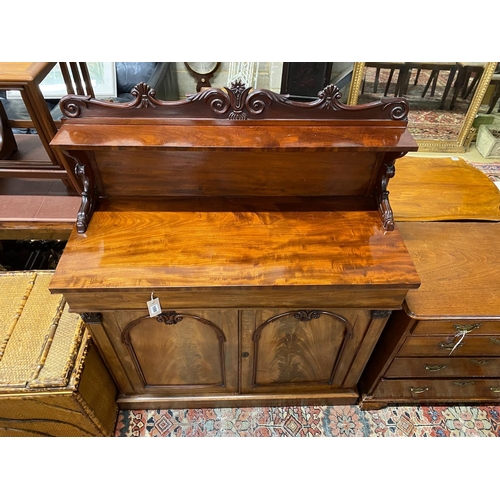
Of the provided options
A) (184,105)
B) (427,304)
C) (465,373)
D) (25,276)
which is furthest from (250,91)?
(465,373)

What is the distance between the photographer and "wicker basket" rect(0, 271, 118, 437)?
45.8 inches

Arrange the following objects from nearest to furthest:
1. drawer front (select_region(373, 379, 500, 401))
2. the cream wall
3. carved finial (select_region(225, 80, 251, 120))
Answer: carved finial (select_region(225, 80, 251, 120)) → drawer front (select_region(373, 379, 500, 401)) → the cream wall

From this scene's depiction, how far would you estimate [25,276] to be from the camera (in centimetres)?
144

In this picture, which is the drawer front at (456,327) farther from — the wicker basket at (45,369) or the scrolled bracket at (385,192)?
the wicker basket at (45,369)

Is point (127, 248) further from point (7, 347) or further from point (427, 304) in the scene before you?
point (427, 304)

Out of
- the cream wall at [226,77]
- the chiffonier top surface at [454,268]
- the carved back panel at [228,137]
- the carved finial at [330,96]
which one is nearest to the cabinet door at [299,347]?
the chiffonier top surface at [454,268]

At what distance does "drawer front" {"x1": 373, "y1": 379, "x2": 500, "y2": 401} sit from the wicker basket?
3.70 ft

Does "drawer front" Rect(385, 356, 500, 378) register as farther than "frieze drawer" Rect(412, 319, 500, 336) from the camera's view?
Yes

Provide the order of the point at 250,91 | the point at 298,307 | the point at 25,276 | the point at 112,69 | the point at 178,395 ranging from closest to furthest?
the point at 250,91
the point at 298,307
the point at 25,276
the point at 178,395
the point at 112,69

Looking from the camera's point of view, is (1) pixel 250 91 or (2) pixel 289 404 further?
(2) pixel 289 404

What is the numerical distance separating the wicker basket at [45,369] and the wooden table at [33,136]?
16.0 inches

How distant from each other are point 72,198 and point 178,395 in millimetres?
957

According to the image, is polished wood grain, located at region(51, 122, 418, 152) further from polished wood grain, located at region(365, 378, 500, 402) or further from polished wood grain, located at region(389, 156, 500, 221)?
Answer: polished wood grain, located at region(365, 378, 500, 402)

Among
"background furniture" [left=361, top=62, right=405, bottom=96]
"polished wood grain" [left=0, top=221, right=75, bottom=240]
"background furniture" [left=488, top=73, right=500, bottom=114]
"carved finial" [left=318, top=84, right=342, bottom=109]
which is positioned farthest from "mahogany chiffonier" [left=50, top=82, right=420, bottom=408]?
"background furniture" [left=488, top=73, right=500, bottom=114]
